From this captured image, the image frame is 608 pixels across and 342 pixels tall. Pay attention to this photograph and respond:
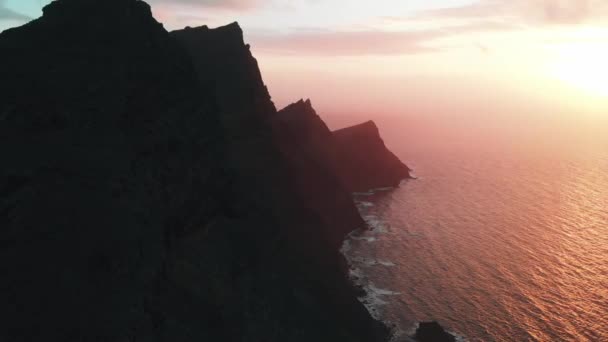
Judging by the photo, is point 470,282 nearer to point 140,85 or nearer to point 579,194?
point 140,85

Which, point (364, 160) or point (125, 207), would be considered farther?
point (364, 160)

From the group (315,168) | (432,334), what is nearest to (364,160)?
(315,168)

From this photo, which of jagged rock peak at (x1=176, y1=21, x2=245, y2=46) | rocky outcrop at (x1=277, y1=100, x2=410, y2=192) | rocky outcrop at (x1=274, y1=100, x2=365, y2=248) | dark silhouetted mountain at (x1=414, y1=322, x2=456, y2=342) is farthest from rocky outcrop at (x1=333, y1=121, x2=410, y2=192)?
dark silhouetted mountain at (x1=414, y1=322, x2=456, y2=342)

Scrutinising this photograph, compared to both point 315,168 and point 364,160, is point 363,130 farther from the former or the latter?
point 315,168

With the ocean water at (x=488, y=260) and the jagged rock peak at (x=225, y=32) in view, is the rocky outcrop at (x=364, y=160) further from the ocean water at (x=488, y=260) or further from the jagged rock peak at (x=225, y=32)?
the jagged rock peak at (x=225, y=32)

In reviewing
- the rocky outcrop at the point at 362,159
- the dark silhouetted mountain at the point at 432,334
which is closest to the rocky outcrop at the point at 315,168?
the rocky outcrop at the point at 362,159

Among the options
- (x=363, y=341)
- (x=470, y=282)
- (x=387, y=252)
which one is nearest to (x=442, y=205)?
(x=387, y=252)
